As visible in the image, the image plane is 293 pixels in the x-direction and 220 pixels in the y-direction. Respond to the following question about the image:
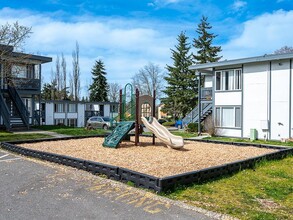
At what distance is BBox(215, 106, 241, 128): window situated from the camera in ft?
62.2

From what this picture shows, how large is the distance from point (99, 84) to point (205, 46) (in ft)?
59.6

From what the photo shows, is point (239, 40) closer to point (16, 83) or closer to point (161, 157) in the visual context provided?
point (161, 157)

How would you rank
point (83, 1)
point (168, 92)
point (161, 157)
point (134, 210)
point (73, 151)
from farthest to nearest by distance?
point (168, 92)
point (83, 1)
point (73, 151)
point (161, 157)
point (134, 210)

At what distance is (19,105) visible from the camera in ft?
69.8

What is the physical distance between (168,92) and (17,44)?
80.9 feet

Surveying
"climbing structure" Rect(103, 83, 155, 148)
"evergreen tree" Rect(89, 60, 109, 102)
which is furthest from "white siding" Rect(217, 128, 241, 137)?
"evergreen tree" Rect(89, 60, 109, 102)

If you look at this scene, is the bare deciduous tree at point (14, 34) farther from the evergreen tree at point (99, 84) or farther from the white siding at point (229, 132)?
the evergreen tree at point (99, 84)

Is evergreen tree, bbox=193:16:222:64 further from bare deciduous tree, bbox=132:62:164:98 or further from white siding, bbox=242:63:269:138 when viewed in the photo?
white siding, bbox=242:63:269:138

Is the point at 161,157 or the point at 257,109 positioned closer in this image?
the point at 161,157

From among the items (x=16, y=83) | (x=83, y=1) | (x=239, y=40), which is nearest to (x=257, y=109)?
(x=239, y=40)

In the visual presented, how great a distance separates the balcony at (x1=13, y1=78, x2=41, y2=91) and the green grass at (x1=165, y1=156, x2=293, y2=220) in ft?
64.3

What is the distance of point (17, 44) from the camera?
55.9ft

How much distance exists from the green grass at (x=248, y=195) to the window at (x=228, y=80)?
40.4 feet

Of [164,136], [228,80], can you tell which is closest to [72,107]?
[228,80]
